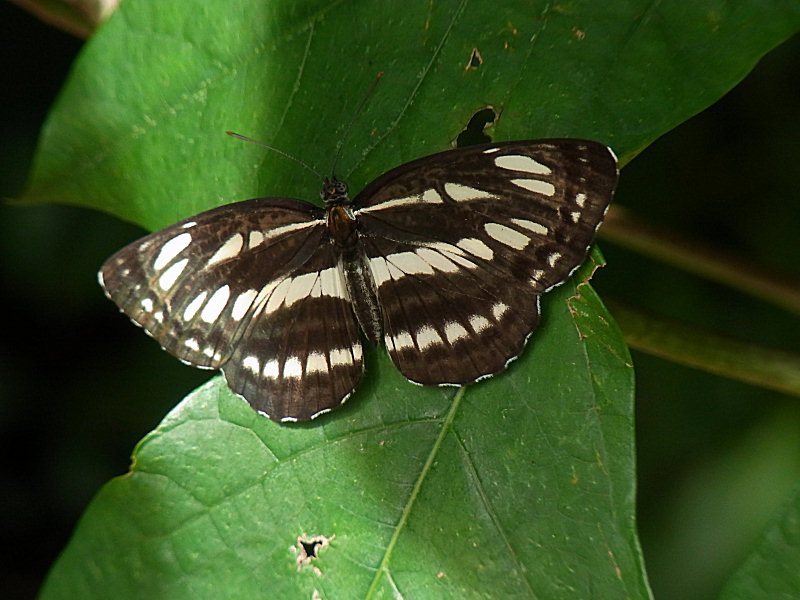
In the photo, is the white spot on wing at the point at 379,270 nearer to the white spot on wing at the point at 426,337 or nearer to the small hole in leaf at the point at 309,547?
the white spot on wing at the point at 426,337

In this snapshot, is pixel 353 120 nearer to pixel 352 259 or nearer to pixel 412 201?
pixel 412 201

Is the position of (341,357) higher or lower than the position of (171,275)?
lower

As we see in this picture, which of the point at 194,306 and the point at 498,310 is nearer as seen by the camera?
the point at 498,310

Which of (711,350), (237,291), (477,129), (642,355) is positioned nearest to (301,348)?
(237,291)

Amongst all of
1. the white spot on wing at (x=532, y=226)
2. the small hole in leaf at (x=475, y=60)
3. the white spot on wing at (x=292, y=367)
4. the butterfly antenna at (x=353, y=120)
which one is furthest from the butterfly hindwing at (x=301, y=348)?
the small hole in leaf at (x=475, y=60)

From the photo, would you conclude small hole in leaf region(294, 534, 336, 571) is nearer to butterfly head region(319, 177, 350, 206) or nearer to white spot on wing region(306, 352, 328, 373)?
white spot on wing region(306, 352, 328, 373)

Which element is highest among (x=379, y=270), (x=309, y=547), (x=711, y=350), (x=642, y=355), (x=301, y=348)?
(x=379, y=270)

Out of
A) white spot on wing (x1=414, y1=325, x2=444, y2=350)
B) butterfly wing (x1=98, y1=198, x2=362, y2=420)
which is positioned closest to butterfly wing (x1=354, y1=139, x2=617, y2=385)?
white spot on wing (x1=414, y1=325, x2=444, y2=350)
